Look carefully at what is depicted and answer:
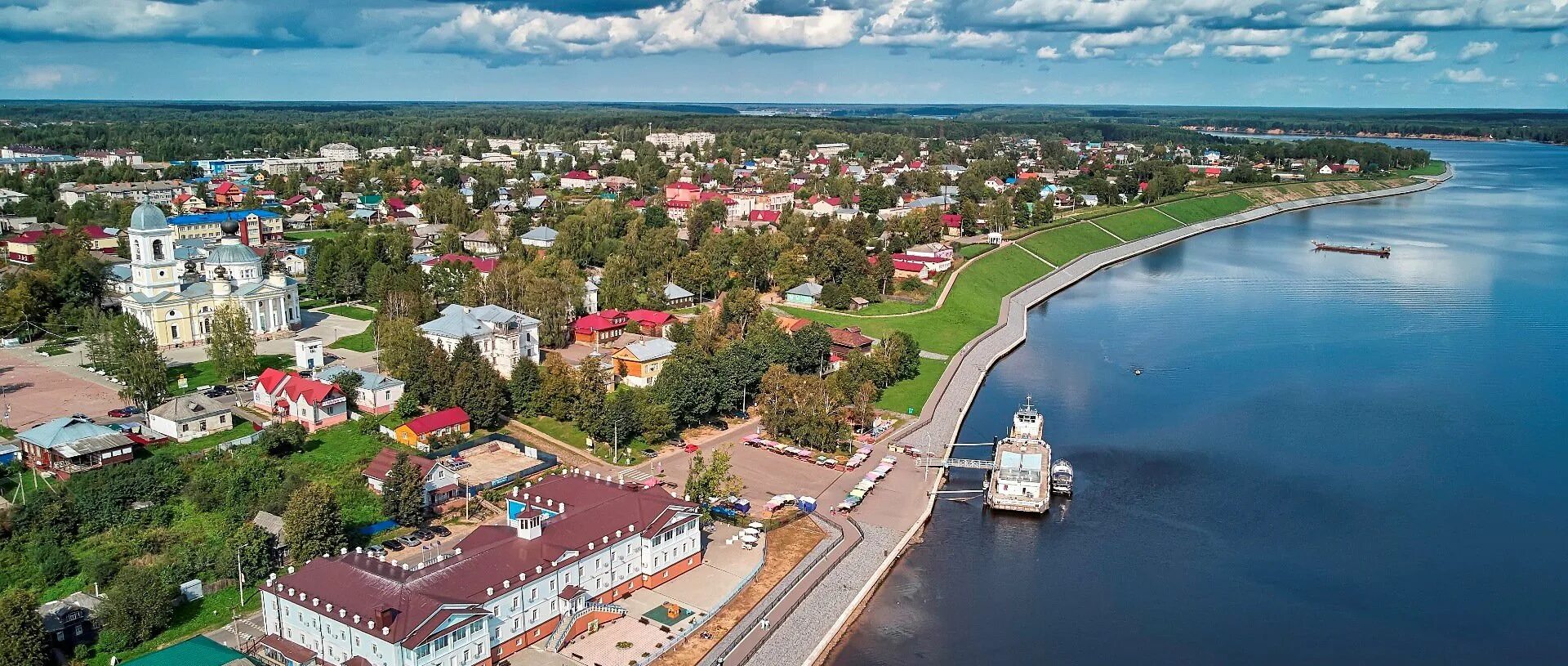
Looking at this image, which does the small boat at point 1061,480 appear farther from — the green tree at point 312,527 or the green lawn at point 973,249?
the green lawn at point 973,249

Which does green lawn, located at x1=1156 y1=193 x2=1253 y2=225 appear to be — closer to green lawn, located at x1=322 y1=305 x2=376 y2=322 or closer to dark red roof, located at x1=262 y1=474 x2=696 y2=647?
green lawn, located at x1=322 y1=305 x2=376 y2=322

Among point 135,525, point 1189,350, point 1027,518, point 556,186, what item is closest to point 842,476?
point 1027,518

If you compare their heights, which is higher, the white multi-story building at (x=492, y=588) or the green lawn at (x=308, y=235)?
the green lawn at (x=308, y=235)

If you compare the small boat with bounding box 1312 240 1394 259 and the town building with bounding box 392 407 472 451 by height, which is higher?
the small boat with bounding box 1312 240 1394 259

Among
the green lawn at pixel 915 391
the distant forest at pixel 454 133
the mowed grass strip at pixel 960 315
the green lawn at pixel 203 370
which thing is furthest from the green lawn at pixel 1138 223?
the green lawn at pixel 203 370

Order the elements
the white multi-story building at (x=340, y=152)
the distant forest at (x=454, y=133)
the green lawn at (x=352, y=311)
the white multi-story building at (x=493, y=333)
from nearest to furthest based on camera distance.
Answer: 1. the white multi-story building at (x=493, y=333)
2. the green lawn at (x=352, y=311)
3. the white multi-story building at (x=340, y=152)
4. the distant forest at (x=454, y=133)

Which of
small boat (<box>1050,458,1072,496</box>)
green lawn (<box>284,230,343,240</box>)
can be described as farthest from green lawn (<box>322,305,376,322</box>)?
small boat (<box>1050,458,1072,496</box>)
